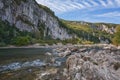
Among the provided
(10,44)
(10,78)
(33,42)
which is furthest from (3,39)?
(10,78)

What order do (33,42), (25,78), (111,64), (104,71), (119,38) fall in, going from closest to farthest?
1. (104,71)
2. (25,78)
3. (111,64)
4. (119,38)
5. (33,42)

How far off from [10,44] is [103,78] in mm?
136258

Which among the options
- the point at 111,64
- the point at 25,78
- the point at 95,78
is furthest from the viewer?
the point at 111,64

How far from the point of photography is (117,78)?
27.3 m

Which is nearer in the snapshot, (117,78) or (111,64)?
(117,78)

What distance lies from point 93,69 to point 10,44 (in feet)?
443

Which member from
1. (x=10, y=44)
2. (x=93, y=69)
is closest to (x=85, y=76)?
(x=93, y=69)

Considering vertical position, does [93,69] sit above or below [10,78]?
above

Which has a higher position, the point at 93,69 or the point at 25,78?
the point at 93,69

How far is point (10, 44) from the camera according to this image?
157 metres

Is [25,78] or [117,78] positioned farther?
[25,78]

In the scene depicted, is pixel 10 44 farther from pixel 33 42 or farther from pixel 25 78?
pixel 25 78

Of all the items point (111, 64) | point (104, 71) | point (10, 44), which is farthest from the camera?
point (10, 44)

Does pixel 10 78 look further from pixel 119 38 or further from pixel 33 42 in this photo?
pixel 33 42
